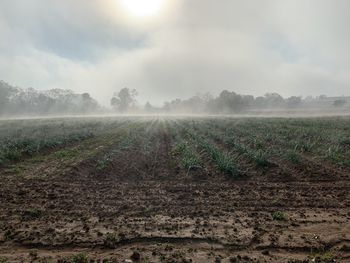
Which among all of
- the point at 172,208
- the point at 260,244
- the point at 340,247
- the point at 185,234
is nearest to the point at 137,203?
the point at 172,208

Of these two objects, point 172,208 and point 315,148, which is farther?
point 315,148

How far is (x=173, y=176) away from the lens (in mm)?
11945

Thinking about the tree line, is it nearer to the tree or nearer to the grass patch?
the tree

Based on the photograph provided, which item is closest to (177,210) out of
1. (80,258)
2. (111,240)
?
(111,240)

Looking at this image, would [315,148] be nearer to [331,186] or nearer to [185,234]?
[331,186]

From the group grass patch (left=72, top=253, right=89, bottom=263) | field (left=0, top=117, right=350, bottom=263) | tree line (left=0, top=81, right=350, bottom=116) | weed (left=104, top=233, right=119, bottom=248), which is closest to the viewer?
grass patch (left=72, top=253, right=89, bottom=263)

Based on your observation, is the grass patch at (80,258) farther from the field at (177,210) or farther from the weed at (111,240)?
the weed at (111,240)

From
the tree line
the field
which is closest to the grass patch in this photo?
the field

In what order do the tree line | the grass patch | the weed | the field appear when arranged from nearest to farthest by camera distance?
the grass patch < the field < the weed < the tree line

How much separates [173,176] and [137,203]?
371 cm

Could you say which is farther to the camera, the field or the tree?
the tree

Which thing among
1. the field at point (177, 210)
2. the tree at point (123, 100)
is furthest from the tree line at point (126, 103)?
the field at point (177, 210)

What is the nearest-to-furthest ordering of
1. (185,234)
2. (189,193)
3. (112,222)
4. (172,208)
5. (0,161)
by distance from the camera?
(185,234)
(112,222)
(172,208)
(189,193)
(0,161)

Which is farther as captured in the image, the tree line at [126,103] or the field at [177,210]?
the tree line at [126,103]
